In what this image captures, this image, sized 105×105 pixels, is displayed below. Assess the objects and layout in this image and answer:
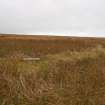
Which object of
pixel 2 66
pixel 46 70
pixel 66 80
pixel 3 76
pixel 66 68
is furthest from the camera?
pixel 66 68

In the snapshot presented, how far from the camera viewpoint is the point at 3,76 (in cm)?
553

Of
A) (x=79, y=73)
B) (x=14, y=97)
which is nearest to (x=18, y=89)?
(x=14, y=97)

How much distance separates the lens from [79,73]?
717 cm

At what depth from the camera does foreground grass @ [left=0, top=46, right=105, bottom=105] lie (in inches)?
207

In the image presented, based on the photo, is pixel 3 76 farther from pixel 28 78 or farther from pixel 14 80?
pixel 28 78

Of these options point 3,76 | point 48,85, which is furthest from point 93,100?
point 3,76

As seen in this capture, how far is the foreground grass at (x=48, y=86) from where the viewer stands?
5262mm

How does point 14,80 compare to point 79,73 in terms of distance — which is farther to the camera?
point 79,73

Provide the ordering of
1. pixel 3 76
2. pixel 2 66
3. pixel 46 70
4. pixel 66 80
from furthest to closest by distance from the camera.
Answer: pixel 46 70 → pixel 66 80 → pixel 2 66 → pixel 3 76

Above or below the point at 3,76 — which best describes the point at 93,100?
below

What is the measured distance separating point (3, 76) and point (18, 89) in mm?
413

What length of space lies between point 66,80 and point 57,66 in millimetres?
1148

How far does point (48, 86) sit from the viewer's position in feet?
19.4

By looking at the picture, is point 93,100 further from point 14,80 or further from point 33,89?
point 14,80
